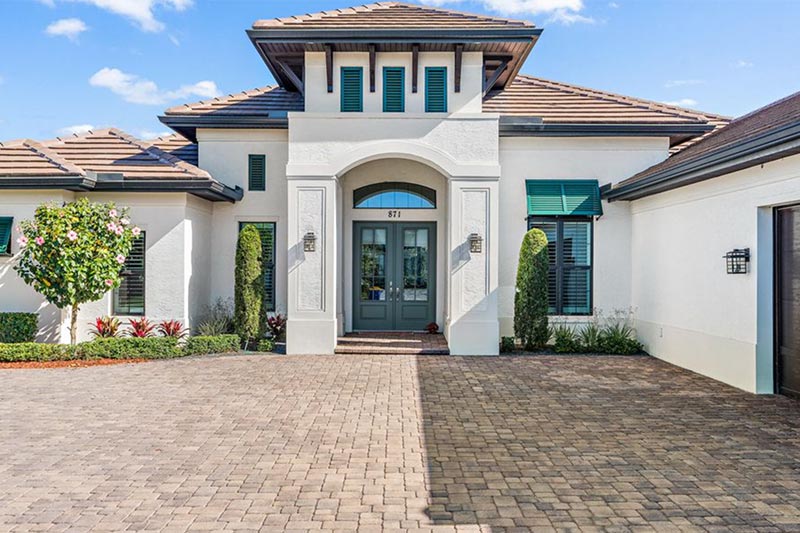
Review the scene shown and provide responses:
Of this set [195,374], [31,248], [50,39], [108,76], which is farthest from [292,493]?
[108,76]

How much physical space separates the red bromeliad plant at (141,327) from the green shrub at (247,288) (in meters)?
1.73

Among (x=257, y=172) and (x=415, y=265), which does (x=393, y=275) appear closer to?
(x=415, y=265)

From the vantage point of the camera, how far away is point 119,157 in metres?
12.3

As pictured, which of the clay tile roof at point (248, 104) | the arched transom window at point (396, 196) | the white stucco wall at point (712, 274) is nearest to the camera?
the white stucco wall at point (712, 274)

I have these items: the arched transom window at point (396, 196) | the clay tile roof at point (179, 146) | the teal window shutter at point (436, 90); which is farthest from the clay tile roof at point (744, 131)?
the clay tile roof at point (179, 146)

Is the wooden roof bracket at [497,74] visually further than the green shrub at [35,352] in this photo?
Yes

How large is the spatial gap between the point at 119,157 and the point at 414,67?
666cm

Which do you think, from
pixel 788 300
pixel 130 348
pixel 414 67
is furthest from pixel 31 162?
pixel 788 300

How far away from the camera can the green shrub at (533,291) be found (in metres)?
11.9

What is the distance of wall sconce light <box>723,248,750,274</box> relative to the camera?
340 inches

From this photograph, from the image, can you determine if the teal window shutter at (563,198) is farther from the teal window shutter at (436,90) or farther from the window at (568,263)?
the teal window shutter at (436,90)

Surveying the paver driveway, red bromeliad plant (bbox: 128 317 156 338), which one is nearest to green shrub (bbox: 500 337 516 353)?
the paver driveway

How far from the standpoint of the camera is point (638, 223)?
12.6 meters

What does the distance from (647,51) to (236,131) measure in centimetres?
982
